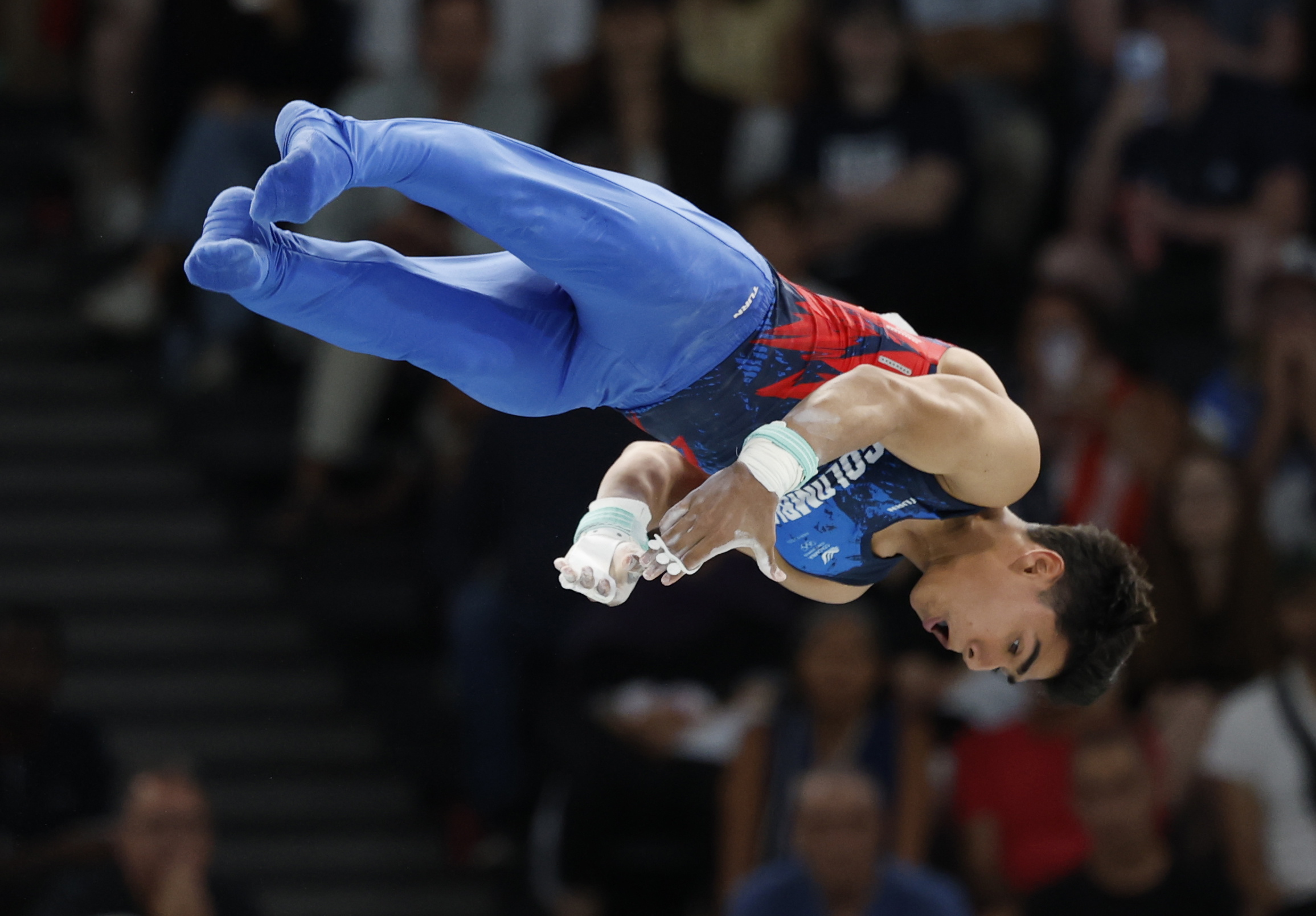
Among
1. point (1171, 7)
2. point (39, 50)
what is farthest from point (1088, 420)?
point (39, 50)

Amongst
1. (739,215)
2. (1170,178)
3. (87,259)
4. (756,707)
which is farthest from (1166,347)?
(87,259)

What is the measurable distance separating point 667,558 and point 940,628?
112 centimetres

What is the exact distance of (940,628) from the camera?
13.1ft

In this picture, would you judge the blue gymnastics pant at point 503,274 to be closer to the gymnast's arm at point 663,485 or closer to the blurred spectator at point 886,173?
the gymnast's arm at point 663,485

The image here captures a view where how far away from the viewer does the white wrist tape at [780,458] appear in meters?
3.24

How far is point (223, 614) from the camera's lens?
7289mm

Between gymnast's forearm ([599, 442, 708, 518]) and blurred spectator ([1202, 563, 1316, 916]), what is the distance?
2798mm

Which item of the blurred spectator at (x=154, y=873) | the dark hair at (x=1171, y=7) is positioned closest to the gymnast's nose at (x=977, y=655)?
the blurred spectator at (x=154, y=873)

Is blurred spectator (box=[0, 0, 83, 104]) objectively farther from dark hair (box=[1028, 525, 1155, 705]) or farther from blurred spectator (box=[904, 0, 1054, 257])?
dark hair (box=[1028, 525, 1155, 705])

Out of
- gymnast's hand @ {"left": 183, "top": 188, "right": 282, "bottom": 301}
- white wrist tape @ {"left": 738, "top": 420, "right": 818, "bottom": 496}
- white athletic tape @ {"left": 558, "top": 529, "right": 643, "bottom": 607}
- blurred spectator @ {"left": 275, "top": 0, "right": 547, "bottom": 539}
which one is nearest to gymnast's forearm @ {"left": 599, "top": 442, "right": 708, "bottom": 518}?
white athletic tape @ {"left": 558, "top": 529, "right": 643, "bottom": 607}

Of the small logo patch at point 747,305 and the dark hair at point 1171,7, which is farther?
the dark hair at point 1171,7

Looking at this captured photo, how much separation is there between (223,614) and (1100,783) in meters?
3.69

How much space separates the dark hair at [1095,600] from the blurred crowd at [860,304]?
193 cm

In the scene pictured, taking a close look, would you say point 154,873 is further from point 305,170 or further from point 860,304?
point 860,304
